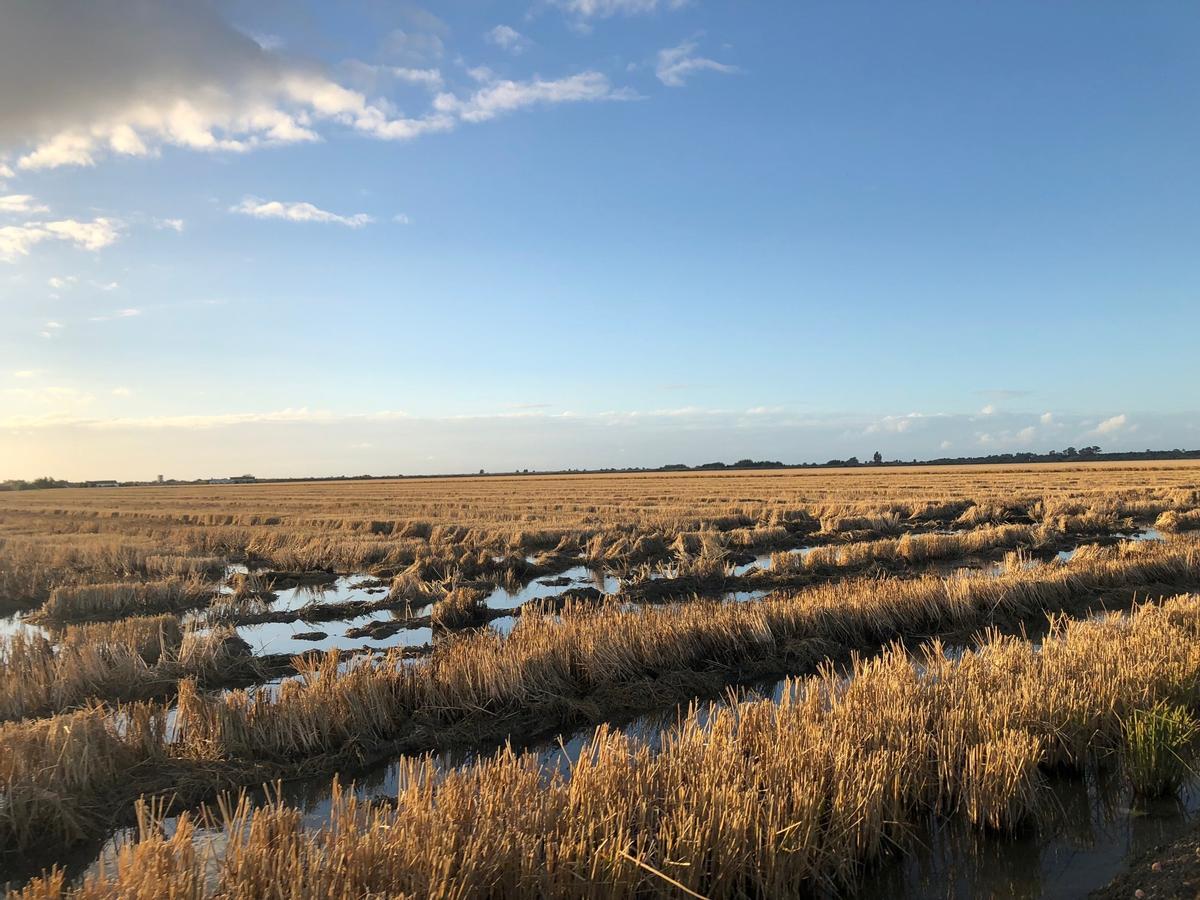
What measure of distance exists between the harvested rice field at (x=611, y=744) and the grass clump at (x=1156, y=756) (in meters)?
0.03

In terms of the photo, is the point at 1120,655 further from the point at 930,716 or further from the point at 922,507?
the point at 922,507

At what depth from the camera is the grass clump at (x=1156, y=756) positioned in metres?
6.04

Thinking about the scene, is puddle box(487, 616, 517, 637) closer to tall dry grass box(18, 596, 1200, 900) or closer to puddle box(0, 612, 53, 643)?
tall dry grass box(18, 596, 1200, 900)

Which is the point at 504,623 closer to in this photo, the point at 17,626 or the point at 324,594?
the point at 324,594

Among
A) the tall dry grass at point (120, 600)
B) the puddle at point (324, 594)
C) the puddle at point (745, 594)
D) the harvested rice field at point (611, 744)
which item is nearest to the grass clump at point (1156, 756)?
the harvested rice field at point (611, 744)

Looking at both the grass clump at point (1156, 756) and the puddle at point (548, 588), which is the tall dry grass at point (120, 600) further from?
the grass clump at point (1156, 756)

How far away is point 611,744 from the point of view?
5480mm

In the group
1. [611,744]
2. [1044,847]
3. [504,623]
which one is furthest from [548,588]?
[1044,847]

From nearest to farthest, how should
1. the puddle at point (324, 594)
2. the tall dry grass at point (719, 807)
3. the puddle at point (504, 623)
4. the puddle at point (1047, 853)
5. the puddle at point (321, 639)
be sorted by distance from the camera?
the tall dry grass at point (719, 807), the puddle at point (1047, 853), the puddle at point (321, 639), the puddle at point (504, 623), the puddle at point (324, 594)

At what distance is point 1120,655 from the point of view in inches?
297

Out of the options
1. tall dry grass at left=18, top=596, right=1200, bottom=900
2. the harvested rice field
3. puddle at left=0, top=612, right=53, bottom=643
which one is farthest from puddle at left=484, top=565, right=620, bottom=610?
tall dry grass at left=18, top=596, right=1200, bottom=900

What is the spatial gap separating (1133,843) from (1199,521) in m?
29.5

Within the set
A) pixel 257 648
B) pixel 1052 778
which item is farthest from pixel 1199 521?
pixel 257 648

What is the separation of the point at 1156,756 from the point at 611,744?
4751 mm
